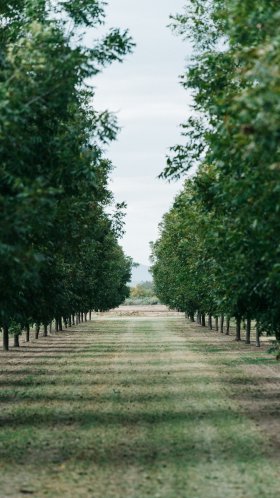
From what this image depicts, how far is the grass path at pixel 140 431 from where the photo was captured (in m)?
14.3

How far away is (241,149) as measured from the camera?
43.8 ft

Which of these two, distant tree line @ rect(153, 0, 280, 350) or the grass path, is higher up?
distant tree line @ rect(153, 0, 280, 350)

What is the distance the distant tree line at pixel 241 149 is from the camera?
11.8 m

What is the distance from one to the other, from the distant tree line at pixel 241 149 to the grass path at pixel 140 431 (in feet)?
10.0

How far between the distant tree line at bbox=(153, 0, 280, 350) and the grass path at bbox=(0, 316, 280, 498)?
3.05 meters

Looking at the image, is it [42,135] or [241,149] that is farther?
[42,135]

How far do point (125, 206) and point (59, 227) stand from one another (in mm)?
30305

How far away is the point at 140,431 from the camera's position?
776 inches

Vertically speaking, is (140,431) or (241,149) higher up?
(241,149)

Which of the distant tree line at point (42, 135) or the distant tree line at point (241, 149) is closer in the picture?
the distant tree line at point (241, 149)

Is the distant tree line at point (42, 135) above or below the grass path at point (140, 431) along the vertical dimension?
above

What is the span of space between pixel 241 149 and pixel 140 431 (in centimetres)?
834

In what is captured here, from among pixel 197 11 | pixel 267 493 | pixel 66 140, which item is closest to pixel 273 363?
pixel 197 11

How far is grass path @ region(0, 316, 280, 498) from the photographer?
14.3m
